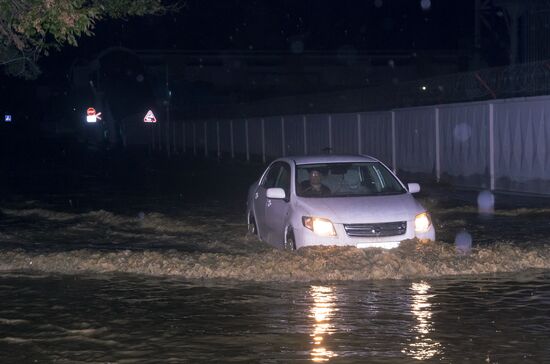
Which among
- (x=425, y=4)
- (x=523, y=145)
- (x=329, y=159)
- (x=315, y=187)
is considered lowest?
(x=315, y=187)

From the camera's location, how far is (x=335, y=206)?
39.1 feet

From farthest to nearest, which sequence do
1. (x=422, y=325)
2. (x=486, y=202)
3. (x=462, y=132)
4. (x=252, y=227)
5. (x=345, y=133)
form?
(x=345, y=133) < (x=462, y=132) < (x=486, y=202) < (x=252, y=227) < (x=422, y=325)

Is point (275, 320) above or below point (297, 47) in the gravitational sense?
below

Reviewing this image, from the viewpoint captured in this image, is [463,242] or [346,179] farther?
[463,242]

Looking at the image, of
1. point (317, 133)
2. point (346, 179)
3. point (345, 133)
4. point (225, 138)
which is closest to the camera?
point (346, 179)

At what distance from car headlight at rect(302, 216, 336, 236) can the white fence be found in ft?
10.6

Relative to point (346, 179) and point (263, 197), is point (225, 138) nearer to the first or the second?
point (263, 197)

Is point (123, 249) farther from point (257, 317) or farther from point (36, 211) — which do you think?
point (36, 211)

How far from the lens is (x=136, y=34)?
232ft

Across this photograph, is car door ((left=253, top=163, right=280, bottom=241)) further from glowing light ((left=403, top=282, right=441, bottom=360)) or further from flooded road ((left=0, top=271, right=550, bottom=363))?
glowing light ((left=403, top=282, right=441, bottom=360))

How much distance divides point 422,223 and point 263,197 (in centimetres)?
279

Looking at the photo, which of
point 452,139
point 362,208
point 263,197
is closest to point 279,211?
point 263,197

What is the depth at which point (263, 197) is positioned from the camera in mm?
13852

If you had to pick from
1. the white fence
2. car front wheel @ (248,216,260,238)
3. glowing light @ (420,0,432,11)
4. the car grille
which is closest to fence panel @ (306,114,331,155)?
the white fence
